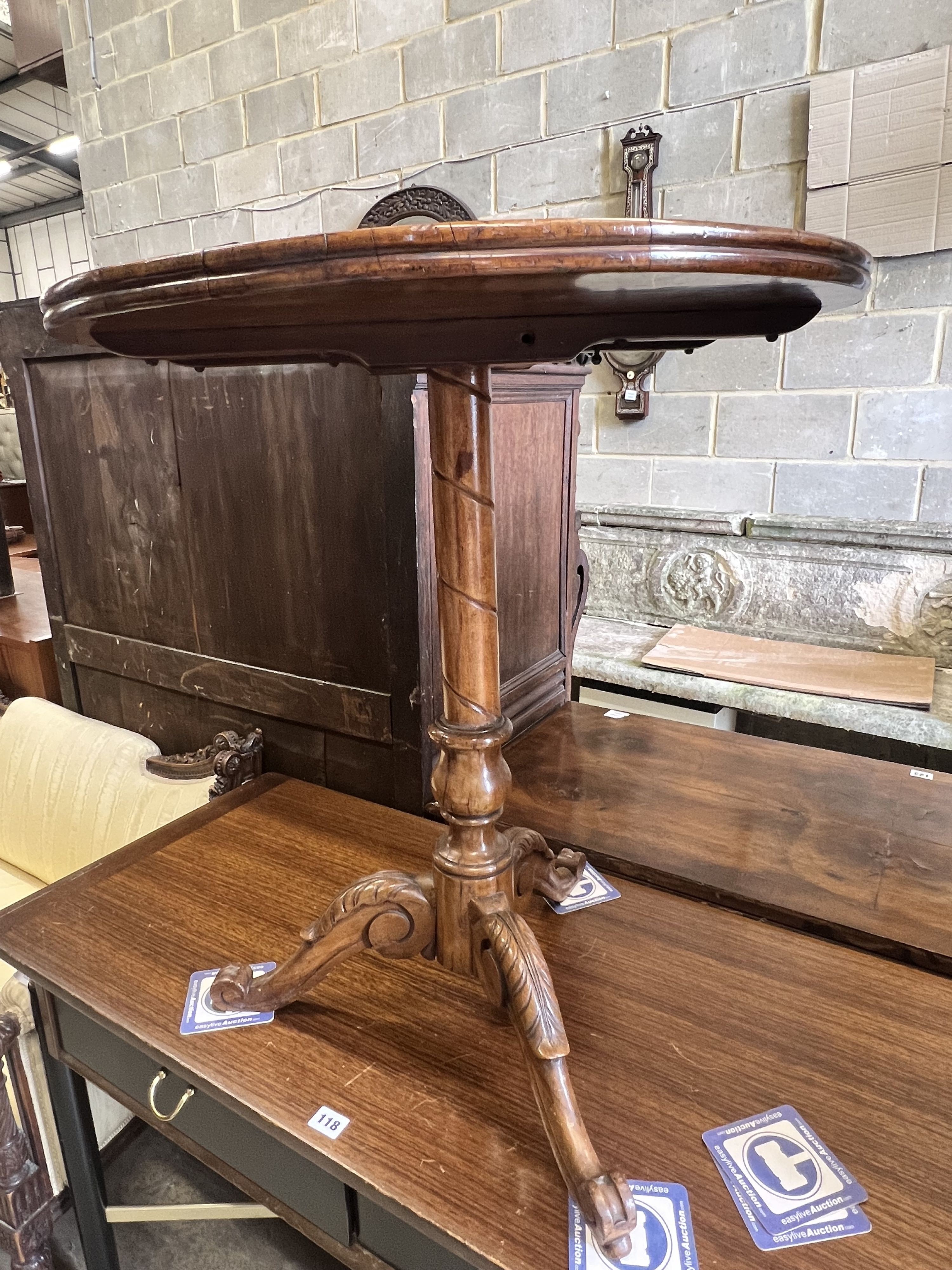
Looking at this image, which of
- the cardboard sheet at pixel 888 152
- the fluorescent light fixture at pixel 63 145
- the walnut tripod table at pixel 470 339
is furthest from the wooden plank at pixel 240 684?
the fluorescent light fixture at pixel 63 145

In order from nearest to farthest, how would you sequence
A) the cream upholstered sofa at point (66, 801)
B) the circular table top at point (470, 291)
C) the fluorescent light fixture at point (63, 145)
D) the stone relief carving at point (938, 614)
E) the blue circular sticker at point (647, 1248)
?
the circular table top at point (470, 291)
the blue circular sticker at point (647, 1248)
the cream upholstered sofa at point (66, 801)
the stone relief carving at point (938, 614)
the fluorescent light fixture at point (63, 145)

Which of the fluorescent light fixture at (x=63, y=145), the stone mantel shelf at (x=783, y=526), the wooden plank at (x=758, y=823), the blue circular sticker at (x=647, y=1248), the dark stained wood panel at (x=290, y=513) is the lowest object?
the blue circular sticker at (x=647, y=1248)

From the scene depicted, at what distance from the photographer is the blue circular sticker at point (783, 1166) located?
56cm

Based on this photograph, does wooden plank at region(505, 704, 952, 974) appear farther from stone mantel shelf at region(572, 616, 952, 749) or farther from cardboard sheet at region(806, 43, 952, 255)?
cardboard sheet at region(806, 43, 952, 255)

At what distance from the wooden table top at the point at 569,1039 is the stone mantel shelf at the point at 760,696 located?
105cm

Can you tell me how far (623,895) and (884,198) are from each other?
1.70m

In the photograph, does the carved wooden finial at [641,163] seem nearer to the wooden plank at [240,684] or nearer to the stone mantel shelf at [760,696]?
the stone mantel shelf at [760,696]

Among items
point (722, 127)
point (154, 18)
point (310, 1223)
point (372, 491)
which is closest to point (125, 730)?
point (372, 491)

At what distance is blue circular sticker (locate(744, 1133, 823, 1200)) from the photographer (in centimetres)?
56

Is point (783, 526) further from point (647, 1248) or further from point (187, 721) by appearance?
point (647, 1248)

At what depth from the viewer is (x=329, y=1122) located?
2.07 feet

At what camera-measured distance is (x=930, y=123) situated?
169 centimetres

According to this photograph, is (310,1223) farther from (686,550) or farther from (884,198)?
(884,198)

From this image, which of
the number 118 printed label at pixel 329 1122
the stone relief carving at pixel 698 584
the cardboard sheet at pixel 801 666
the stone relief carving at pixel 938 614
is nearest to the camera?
the number 118 printed label at pixel 329 1122
